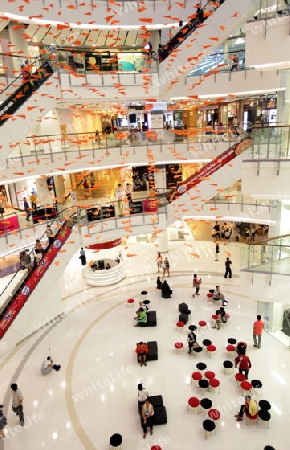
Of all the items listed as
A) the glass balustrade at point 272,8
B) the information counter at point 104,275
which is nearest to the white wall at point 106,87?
the glass balustrade at point 272,8

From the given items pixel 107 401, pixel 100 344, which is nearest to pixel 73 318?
pixel 100 344

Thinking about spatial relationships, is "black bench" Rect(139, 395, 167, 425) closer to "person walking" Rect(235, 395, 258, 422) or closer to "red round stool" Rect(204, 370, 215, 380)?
"red round stool" Rect(204, 370, 215, 380)

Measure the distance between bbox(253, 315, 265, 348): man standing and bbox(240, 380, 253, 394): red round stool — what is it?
1.84 metres

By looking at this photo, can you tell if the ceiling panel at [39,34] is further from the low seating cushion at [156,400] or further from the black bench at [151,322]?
the low seating cushion at [156,400]

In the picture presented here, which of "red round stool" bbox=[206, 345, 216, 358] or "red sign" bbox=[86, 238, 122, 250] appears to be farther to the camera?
"red sign" bbox=[86, 238, 122, 250]

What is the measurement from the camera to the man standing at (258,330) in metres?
10.0

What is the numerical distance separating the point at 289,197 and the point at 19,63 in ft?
31.5

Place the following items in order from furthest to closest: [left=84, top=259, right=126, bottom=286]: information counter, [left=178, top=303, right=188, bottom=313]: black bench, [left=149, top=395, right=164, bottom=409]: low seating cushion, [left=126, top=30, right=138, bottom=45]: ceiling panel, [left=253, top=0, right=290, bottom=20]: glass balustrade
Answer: [left=126, top=30, right=138, bottom=45]: ceiling panel → [left=84, top=259, right=126, bottom=286]: information counter → [left=178, top=303, right=188, bottom=313]: black bench → [left=149, top=395, right=164, bottom=409]: low seating cushion → [left=253, top=0, right=290, bottom=20]: glass balustrade

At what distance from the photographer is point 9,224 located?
37.3 ft

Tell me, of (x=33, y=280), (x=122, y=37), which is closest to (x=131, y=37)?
(x=122, y=37)

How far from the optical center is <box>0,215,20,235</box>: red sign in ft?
36.6

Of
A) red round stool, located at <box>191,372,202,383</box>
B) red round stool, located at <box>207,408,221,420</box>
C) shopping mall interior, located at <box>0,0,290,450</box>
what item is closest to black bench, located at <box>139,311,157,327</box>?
shopping mall interior, located at <box>0,0,290,450</box>

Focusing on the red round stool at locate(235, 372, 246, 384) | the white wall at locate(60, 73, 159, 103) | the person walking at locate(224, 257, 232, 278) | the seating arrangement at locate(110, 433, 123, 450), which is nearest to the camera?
the seating arrangement at locate(110, 433, 123, 450)

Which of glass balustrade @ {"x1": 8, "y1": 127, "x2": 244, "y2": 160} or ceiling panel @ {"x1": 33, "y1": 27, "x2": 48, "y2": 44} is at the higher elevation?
ceiling panel @ {"x1": 33, "y1": 27, "x2": 48, "y2": 44}
